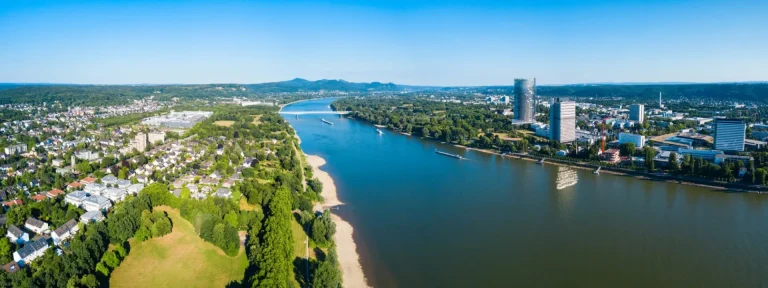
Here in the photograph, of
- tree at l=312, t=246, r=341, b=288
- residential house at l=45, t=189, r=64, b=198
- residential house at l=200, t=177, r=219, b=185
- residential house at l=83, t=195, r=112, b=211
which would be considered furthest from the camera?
residential house at l=200, t=177, r=219, b=185

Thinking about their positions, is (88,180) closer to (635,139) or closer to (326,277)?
(326,277)

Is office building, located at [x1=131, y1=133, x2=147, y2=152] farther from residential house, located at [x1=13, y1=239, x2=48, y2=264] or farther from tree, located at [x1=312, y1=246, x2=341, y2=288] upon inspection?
tree, located at [x1=312, y1=246, x2=341, y2=288]

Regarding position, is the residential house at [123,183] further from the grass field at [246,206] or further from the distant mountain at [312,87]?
the distant mountain at [312,87]

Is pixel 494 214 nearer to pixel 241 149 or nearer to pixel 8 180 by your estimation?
pixel 241 149

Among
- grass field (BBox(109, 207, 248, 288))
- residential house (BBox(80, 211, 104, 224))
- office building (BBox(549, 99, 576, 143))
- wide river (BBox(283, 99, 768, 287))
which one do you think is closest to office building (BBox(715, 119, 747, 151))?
office building (BBox(549, 99, 576, 143))

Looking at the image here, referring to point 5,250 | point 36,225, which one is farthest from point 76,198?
point 5,250

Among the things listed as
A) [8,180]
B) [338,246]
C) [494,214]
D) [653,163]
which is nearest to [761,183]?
[653,163]
